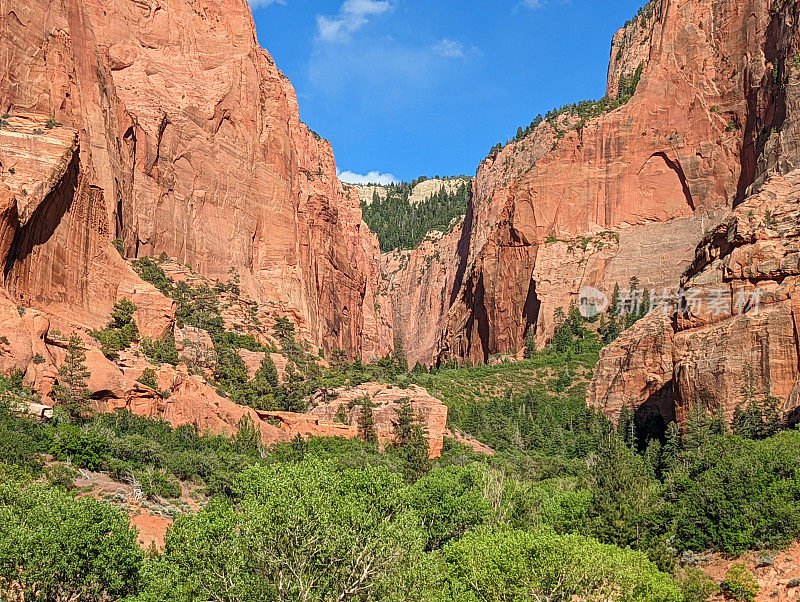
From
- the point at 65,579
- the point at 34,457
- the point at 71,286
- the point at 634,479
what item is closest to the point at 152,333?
the point at 71,286

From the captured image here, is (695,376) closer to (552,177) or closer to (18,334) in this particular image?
(18,334)

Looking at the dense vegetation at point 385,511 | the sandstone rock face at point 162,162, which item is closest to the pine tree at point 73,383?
the dense vegetation at point 385,511

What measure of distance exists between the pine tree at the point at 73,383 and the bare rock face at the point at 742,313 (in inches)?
1505

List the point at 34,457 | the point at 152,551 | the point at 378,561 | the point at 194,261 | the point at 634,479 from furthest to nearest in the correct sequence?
1. the point at 194,261
2. the point at 634,479
3. the point at 34,457
4. the point at 152,551
5. the point at 378,561

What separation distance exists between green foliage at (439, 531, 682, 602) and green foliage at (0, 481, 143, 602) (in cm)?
1039

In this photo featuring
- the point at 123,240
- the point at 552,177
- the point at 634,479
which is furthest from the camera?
the point at 552,177

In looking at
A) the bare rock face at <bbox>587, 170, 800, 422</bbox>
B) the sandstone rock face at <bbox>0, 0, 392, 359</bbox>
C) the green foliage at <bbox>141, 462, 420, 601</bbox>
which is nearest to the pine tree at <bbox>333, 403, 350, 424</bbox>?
the sandstone rock face at <bbox>0, 0, 392, 359</bbox>

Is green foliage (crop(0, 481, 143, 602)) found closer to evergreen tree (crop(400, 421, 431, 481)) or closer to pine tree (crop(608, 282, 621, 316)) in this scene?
evergreen tree (crop(400, 421, 431, 481))

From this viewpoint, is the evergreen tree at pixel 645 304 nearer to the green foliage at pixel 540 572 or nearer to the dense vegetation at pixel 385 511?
the dense vegetation at pixel 385 511

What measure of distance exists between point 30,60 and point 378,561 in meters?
48.8

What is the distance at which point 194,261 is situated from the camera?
87.6m

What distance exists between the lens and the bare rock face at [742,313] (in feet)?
205

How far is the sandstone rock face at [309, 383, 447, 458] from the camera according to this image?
71.1m

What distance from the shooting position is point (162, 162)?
282 ft
